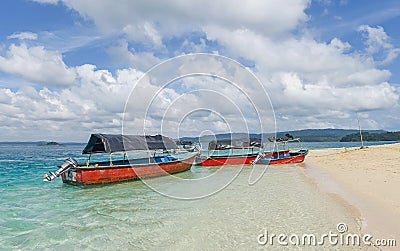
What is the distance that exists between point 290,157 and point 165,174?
49.2 ft

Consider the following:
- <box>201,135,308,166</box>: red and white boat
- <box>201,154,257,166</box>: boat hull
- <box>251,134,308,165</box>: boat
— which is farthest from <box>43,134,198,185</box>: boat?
<box>251,134,308,165</box>: boat

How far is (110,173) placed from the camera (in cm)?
1836

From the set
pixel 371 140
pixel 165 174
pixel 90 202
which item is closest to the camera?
pixel 90 202

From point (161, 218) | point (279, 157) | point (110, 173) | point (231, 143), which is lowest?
point (161, 218)

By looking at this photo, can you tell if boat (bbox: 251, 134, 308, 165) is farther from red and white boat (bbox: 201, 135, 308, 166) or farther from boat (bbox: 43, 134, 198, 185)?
boat (bbox: 43, 134, 198, 185)

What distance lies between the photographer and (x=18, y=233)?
9.71m

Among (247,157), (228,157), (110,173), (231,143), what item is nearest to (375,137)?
(247,157)

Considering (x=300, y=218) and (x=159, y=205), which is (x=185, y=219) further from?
(x=300, y=218)

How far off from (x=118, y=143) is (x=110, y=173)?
2137 mm

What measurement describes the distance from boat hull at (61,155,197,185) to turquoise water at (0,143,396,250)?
1360 mm

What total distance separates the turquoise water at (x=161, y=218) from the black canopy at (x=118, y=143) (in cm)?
342

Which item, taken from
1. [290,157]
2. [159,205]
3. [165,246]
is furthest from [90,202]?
[290,157]

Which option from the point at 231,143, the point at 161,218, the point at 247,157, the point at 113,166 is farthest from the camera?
the point at 231,143

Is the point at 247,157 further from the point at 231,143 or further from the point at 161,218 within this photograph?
the point at 161,218
